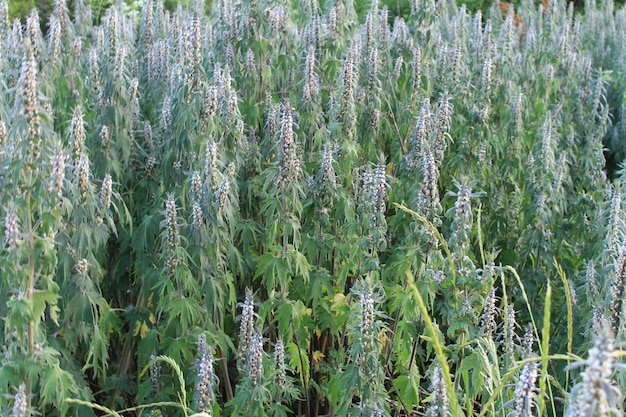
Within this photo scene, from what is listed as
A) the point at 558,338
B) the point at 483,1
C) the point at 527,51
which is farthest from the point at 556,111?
the point at 483,1

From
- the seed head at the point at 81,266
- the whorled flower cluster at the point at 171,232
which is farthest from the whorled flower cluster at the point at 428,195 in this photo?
the seed head at the point at 81,266

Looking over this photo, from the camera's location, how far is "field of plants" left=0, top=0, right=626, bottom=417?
9.87 ft

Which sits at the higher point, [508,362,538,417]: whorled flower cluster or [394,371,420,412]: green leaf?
[508,362,538,417]: whorled flower cluster

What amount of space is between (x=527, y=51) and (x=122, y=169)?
4304 mm

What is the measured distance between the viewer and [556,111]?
20.8 feet

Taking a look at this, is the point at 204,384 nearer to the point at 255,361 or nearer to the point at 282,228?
the point at 255,361

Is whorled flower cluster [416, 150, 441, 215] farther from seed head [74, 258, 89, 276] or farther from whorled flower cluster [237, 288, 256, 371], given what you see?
seed head [74, 258, 89, 276]

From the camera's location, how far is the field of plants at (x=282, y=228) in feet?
9.87

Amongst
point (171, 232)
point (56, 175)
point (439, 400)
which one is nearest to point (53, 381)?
point (56, 175)

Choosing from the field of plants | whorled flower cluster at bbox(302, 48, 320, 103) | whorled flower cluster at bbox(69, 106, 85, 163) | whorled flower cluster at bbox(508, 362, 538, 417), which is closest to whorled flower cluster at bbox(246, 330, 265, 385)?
the field of plants

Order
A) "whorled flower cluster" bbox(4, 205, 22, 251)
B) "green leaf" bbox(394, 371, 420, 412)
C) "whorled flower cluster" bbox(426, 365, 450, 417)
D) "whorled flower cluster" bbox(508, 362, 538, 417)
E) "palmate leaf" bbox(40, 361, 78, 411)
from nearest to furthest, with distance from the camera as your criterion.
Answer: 1. "whorled flower cluster" bbox(508, 362, 538, 417)
2. "whorled flower cluster" bbox(426, 365, 450, 417)
3. "whorled flower cluster" bbox(4, 205, 22, 251)
4. "palmate leaf" bbox(40, 361, 78, 411)
5. "green leaf" bbox(394, 371, 420, 412)

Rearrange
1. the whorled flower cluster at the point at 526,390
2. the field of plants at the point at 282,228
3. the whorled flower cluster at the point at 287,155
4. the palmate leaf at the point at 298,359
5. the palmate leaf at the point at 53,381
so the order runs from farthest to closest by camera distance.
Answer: the palmate leaf at the point at 298,359
the whorled flower cluster at the point at 287,155
the field of plants at the point at 282,228
the palmate leaf at the point at 53,381
the whorled flower cluster at the point at 526,390

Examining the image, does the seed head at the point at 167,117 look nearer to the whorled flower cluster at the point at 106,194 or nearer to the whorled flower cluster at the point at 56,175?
the whorled flower cluster at the point at 106,194

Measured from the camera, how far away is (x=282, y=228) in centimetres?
377
